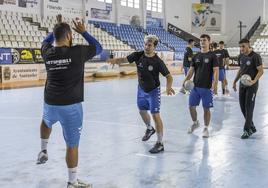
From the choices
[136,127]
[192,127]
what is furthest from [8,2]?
[192,127]

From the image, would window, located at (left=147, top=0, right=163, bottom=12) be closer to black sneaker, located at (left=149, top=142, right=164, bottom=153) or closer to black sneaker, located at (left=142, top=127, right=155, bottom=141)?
black sneaker, located at (left=142, top=127, right=155, bottom=141)

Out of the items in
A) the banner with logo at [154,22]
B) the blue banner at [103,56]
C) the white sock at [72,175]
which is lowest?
the white sock at [72,175]

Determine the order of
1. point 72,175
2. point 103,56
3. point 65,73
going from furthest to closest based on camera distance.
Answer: point 103,56 → point 72,175 → point 65,73

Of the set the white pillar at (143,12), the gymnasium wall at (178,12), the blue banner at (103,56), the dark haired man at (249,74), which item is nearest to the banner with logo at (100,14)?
the gymnasium wall at (178,12)

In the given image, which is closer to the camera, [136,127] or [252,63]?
[252,63]

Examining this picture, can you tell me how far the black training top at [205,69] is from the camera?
7.75m

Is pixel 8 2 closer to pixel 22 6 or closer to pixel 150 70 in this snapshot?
pixel 22 6

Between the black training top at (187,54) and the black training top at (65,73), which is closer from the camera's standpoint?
the black training top at (65,73)

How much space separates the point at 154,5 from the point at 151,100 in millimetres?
34815

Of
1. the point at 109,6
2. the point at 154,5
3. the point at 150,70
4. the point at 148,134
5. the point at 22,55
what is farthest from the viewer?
the point at 154,5

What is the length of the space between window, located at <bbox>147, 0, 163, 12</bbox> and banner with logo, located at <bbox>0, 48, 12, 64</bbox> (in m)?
21.0

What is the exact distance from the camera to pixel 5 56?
2062 centimetres

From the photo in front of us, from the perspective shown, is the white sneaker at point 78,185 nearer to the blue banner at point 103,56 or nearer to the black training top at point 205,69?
the black training top at point 205,69

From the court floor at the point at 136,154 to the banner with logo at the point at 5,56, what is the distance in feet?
33.7
